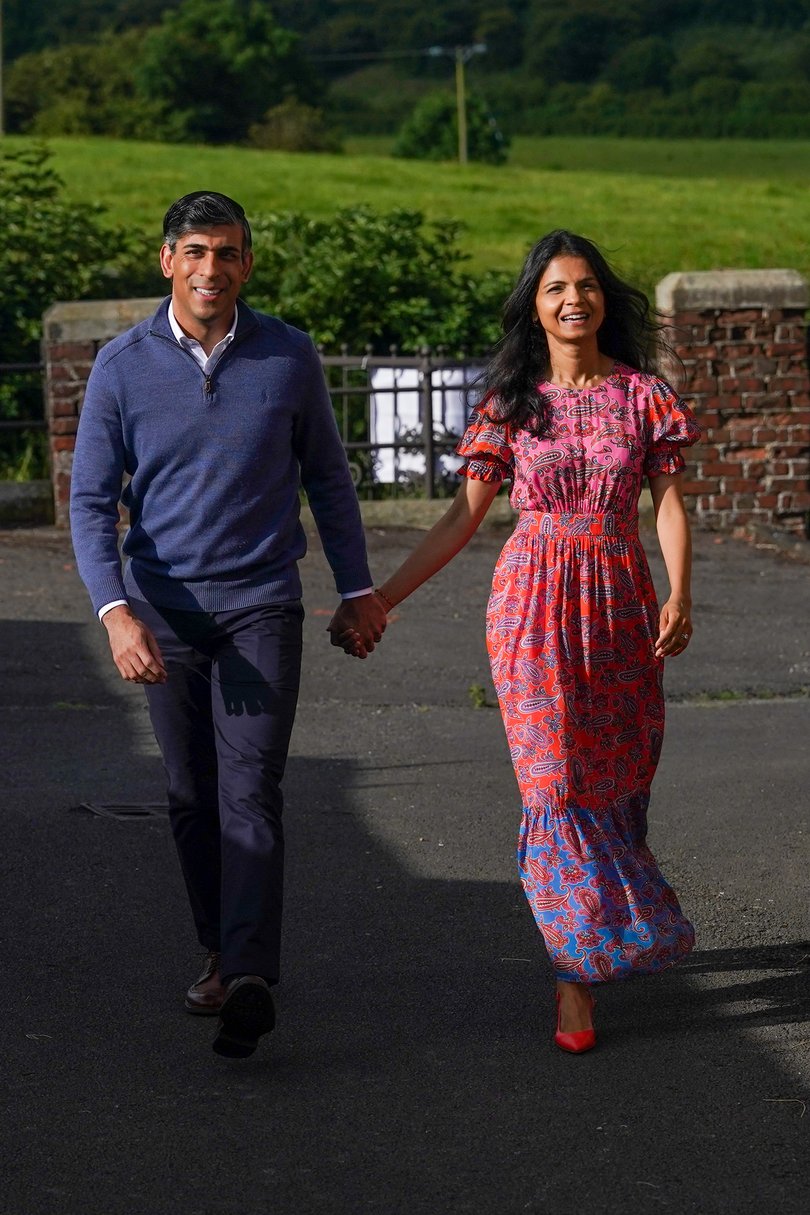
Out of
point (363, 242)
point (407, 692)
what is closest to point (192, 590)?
point (407, 692)

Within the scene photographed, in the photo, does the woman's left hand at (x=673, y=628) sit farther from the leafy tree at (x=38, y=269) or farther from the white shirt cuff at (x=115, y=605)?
the leafy tree at (x=38, y=269)

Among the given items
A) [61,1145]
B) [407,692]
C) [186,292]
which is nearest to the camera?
[61,1145]

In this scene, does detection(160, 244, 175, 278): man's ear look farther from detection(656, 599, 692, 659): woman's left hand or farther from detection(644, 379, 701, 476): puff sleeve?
detection(656, 599, 692, 659): woman's left hand

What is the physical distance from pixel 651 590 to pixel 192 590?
1.15 m

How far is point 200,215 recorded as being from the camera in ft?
14.4

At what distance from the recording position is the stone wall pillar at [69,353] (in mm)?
12844

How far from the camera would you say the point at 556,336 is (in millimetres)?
4570

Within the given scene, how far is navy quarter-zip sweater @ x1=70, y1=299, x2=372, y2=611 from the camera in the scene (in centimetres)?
435

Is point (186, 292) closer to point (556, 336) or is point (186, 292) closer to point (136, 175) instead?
point (556, 336)

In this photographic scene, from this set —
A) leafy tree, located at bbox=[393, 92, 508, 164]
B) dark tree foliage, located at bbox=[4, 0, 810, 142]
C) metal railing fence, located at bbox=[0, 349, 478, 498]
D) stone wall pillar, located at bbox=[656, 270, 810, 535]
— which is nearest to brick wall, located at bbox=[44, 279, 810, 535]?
stone wall pillar, located at bbox=[656, 270, 810, 535]

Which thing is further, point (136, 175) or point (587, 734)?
point (136, 175)

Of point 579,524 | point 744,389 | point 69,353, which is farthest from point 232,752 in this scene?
point 744,389

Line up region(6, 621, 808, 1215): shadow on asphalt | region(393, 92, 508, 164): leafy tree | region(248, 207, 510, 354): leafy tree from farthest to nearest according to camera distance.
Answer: region(393, 92, 508, 164): leafy tree < region(248, 207, 510, 354): leafy tree < region(6, 621, 808, 1215): shadow on asphalt

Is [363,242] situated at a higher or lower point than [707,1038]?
higher
